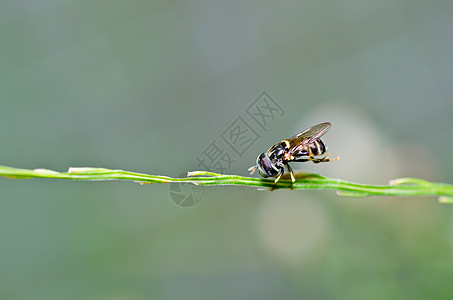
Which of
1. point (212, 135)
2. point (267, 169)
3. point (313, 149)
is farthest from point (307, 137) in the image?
point (212, 135)

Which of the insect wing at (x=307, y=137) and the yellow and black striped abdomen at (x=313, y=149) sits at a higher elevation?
the insect wing at (x=307, y=137)

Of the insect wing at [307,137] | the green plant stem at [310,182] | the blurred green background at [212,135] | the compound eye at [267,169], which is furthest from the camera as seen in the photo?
the blurred green background at [212,135]

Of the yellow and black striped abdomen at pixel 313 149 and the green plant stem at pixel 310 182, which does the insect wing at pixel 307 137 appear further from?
the green plant stem at pixel 310 182

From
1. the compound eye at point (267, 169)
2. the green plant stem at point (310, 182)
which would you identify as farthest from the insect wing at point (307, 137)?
the green plant stem at point (310, 182)

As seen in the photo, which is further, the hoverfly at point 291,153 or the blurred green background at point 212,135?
the blurred green background at point 212,135

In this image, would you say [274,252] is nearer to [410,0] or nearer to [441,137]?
Result: [441,137]

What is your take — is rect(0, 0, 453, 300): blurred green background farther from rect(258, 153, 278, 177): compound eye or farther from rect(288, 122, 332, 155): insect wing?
rect(258, 153, 278, 177): compound eye

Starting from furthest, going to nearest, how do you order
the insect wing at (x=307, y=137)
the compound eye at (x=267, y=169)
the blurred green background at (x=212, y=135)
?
the blurred green background at (x=212, y=135), the insect wing at (x=307, y=137), the compound eye at (x=267, y=169)
